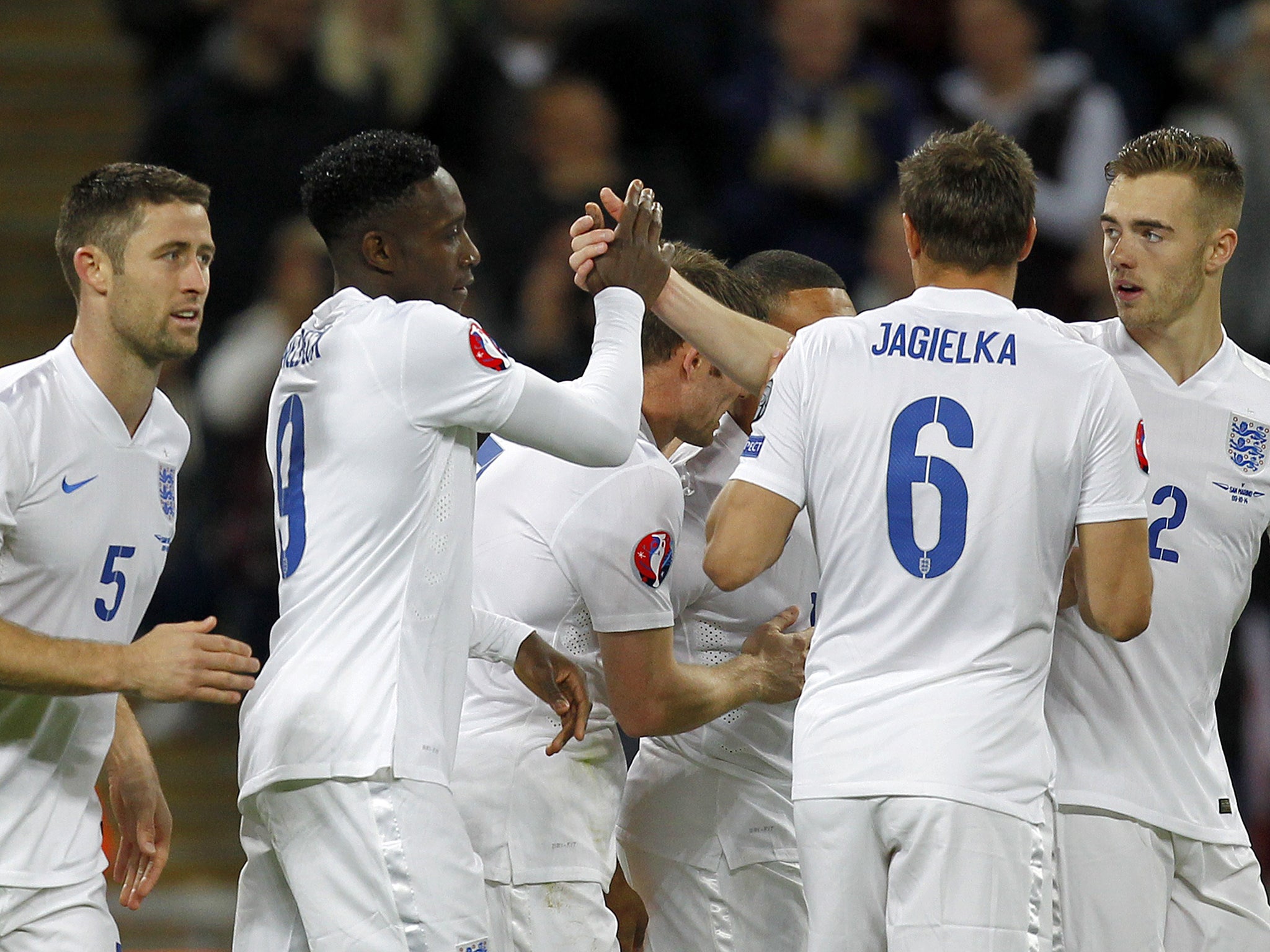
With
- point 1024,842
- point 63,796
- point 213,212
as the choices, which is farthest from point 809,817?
point 213,212

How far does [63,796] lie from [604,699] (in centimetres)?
131

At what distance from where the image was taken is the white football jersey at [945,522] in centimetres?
336

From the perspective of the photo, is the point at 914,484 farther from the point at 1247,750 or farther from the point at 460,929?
the point at 1247,750

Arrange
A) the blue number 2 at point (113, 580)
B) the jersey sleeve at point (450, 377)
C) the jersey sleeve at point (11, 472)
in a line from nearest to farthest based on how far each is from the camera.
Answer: the jersey sleeve at point (450, 377), the jersey sleeve at point (11, 472), the blue number 2 at point (113, 580)

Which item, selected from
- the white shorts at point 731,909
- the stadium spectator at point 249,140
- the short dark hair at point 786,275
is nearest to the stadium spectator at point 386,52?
the stadium spectator at point 249,140

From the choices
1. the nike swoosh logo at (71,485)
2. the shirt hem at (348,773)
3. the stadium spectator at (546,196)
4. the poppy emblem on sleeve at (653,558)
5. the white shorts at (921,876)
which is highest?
the stadium spectator at (546,196)

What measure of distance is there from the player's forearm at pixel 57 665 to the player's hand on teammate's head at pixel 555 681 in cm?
92

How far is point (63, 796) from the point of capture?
150 inches

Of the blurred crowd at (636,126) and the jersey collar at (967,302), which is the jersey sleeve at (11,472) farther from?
the blurred crowd at (636,126)

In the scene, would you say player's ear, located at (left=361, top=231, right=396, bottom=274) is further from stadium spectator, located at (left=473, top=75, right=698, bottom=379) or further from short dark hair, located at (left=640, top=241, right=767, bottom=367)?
stadium spectator, located at (left=473, top=75, right=698, bottom=379)

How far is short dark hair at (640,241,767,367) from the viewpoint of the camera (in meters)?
4.56

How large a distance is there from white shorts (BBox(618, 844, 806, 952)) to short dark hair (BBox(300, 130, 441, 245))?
1880 millimetres

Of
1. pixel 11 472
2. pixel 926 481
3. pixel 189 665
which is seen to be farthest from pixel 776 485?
pixel 11 472

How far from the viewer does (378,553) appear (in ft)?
11.5
